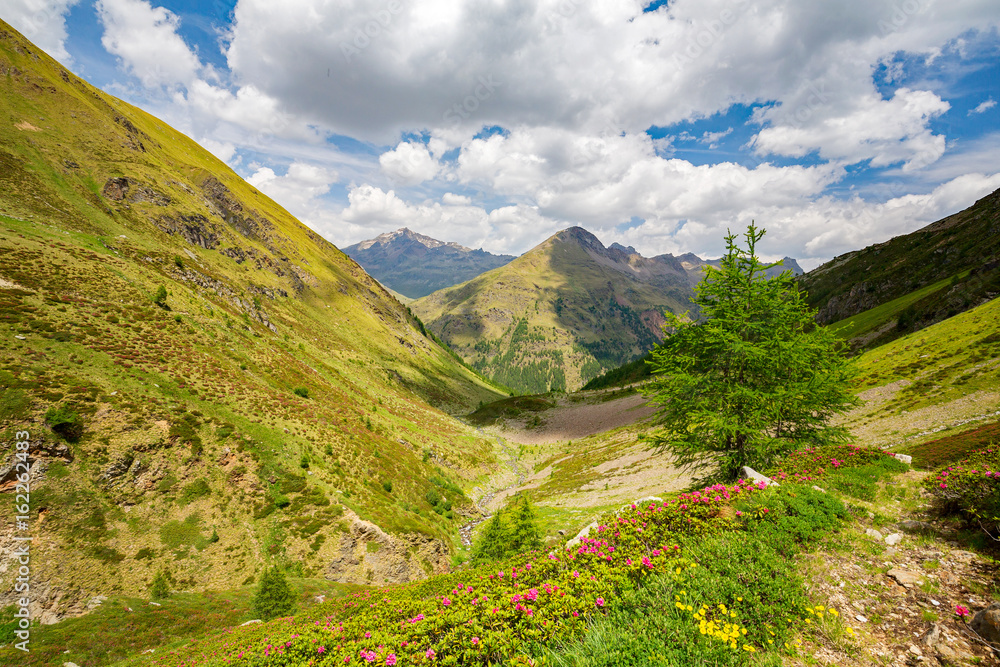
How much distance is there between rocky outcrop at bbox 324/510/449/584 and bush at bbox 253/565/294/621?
23.2ft

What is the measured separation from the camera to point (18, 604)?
15.9 m

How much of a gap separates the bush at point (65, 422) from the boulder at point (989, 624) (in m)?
37.7

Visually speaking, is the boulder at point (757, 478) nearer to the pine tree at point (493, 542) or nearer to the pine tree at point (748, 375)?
the pine tree at point (748, 375)

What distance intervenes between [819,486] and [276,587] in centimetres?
2519


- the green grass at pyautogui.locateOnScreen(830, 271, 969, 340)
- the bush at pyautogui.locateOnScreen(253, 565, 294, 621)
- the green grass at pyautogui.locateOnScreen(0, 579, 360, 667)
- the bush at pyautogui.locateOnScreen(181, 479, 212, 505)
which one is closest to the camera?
the green grass at pyautogui.locateOnScreen(0, 579, 360, 667)

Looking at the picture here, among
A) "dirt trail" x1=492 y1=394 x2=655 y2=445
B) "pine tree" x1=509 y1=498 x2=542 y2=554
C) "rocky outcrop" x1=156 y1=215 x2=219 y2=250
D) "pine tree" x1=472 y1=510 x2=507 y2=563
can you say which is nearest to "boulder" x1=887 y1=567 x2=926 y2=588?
"pine tree" x1=509 y1=498 x2=542 y2=554

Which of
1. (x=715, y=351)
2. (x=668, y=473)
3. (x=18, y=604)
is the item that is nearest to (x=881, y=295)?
(x=668, y=473)

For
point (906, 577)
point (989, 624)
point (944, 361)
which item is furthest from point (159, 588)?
point (944, 361)

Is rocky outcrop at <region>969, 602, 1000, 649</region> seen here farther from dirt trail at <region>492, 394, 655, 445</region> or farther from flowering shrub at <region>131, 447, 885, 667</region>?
dirt trail at <region>492, 394, 655, 445</region>

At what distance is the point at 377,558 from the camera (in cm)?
2681

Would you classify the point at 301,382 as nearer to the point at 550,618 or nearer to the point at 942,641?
the point at 550,618

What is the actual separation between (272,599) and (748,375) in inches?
1071

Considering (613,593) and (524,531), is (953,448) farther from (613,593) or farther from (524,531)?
(524,531)

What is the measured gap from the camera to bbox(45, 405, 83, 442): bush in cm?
2103
